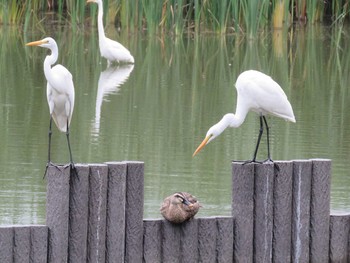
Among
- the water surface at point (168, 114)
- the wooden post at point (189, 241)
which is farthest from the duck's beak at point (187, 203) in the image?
the water surface at point (168, 114)

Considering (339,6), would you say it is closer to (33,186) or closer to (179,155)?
(179,155)

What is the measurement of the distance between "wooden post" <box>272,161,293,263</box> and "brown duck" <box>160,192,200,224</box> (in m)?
0.51

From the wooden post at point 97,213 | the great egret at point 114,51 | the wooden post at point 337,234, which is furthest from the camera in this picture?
the great egret at point 114,51

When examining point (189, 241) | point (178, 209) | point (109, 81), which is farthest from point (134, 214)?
point (109, 81)

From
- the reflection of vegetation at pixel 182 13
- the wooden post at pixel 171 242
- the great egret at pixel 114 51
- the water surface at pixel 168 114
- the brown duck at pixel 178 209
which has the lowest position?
the wooden post at pixel 171 242

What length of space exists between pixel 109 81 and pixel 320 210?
8.41 metres

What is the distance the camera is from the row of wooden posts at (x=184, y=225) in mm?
5285

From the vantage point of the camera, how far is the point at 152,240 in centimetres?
551

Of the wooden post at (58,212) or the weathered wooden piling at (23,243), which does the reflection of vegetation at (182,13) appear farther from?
the weathered wooden piling at (23,243)

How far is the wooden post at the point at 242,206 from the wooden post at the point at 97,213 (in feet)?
2.34

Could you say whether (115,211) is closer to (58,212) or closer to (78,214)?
(78,214)

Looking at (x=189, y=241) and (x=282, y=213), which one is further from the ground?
(x=282, y=213)

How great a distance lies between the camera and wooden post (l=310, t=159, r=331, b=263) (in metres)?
5.79

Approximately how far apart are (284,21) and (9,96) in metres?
9.53
